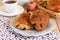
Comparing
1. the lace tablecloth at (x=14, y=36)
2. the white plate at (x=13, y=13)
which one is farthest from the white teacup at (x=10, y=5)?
the lace tablecloth at (x=14, y=36)

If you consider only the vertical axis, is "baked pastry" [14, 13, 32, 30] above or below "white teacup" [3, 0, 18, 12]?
below

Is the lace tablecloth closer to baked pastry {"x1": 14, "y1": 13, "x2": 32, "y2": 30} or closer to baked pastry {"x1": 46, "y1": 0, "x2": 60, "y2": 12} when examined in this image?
baked pastry {"x1": 14, "y1": 13, "x2": 32, "y2": 30}

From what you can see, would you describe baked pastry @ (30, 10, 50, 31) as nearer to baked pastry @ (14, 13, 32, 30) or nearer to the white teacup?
baked pastry @ (14, 13, 32, 30)

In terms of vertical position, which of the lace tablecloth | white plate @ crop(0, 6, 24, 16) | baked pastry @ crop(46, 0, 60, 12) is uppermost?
baked pastry @ crop(46, 0, 60, 12)

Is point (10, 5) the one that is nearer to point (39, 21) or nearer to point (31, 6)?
point (31, 6)

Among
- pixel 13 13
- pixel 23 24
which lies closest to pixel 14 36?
pixel 23 24

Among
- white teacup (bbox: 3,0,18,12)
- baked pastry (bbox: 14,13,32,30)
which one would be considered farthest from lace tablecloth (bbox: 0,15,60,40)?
white teacup (bbox: 3,0,18,12)

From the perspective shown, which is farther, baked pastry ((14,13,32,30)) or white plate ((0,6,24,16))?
white plate ((0,6,24,16))

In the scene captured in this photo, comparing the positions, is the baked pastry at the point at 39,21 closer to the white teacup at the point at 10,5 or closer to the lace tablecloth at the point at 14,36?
the lace tablecloth at the point at 14,36

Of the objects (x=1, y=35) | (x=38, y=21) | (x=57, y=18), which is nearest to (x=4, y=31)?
(x=1, y=35)

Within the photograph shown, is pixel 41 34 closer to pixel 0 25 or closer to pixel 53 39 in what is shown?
pixel 53 39
